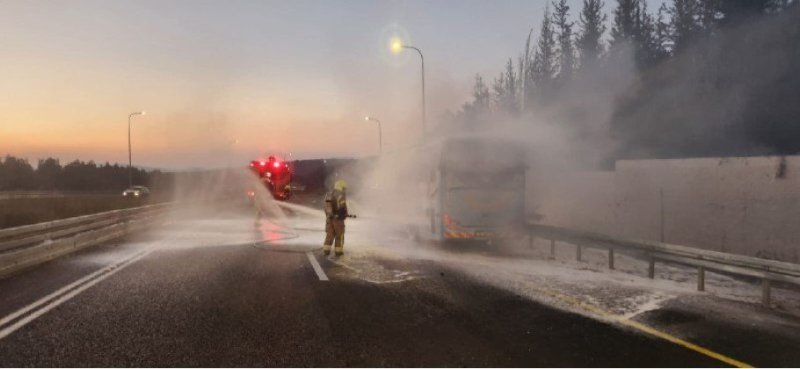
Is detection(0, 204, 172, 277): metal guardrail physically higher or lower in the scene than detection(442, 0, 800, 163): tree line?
lower

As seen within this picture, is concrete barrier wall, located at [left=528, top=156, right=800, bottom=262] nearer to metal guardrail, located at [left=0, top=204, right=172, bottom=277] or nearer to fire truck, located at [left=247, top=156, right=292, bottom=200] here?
metal guardrail, located at [left=0, top=204, right=172, bottom=277]

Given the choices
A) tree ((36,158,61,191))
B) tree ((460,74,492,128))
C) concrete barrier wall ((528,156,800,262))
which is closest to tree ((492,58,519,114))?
tree ((460,74,492,128))

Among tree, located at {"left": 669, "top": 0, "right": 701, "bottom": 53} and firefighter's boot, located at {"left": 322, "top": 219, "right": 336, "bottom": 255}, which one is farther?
tree, located at {"left": 669, "top": 0, "right": 701, "bottom": 53}

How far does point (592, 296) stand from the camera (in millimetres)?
8617

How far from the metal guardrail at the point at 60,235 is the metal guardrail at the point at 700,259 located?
11212 millimetres

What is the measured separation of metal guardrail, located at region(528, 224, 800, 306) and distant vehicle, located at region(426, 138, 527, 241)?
1.53 metres

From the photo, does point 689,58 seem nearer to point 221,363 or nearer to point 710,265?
point 710,265

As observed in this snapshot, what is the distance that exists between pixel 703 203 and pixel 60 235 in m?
15.1

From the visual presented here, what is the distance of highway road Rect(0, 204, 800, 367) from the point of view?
548cm

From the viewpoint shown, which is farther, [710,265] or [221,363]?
[710,265]

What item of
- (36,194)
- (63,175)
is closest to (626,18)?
(36,194)

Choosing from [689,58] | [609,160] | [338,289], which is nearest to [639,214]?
[338,289]

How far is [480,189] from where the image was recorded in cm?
1489

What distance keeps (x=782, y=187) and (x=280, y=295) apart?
9876mm
